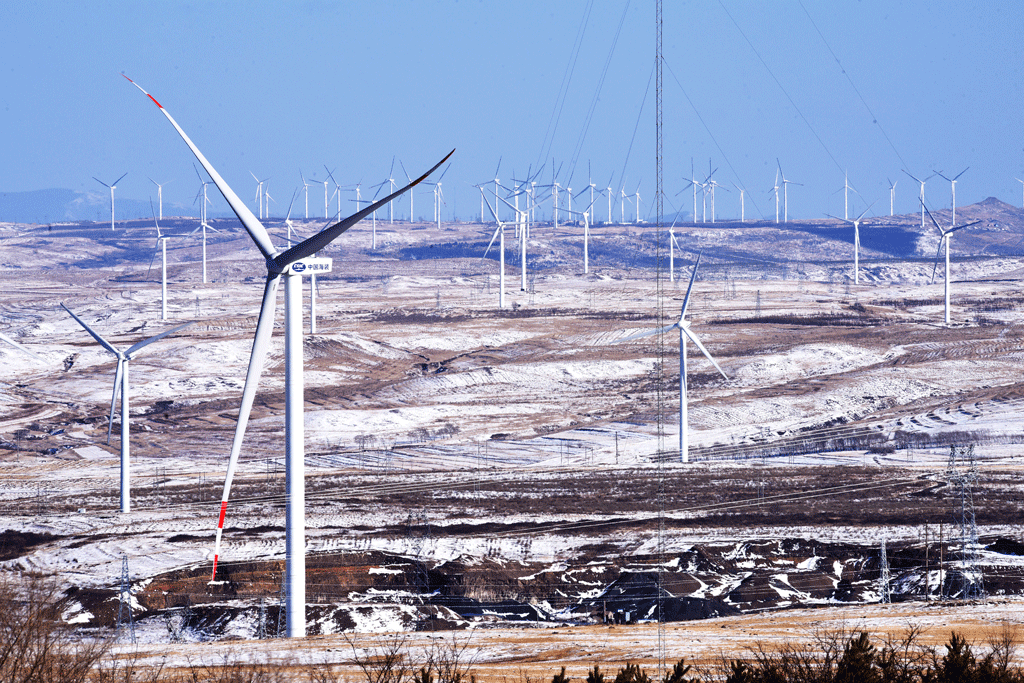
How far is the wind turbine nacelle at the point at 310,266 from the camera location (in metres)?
27.2

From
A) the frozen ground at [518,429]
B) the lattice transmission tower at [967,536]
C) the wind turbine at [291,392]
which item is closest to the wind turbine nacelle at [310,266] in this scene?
the wind turbine at [291,392]

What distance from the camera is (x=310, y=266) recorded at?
2764 cm

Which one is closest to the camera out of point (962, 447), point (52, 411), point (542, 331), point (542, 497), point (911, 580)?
point (911, 580)

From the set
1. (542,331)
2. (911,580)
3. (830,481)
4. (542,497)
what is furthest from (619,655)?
(542,331)

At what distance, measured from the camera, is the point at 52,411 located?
2803 inches

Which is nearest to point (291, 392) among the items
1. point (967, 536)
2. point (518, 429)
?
point (967, 536)

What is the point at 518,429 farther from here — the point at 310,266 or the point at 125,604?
the point at 310,266

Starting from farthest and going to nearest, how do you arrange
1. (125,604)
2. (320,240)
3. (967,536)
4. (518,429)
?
(518,429) → (967,536) → (125,604) → (320,240)

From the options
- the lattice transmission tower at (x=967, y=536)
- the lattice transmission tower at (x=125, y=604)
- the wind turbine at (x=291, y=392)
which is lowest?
the lattice transmission tower at (x=125, y=604)

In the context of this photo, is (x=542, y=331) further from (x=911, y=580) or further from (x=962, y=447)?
(x=911, y=580)

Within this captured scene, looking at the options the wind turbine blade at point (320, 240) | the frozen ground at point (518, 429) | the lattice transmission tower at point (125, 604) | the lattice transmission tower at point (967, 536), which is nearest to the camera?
the wind turbine blade at point (320, 240)

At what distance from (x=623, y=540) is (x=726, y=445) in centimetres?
2298

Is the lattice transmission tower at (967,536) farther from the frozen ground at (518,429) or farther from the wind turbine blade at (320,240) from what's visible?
the wind turbine blade at (320,240)

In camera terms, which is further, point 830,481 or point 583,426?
point 583,426
